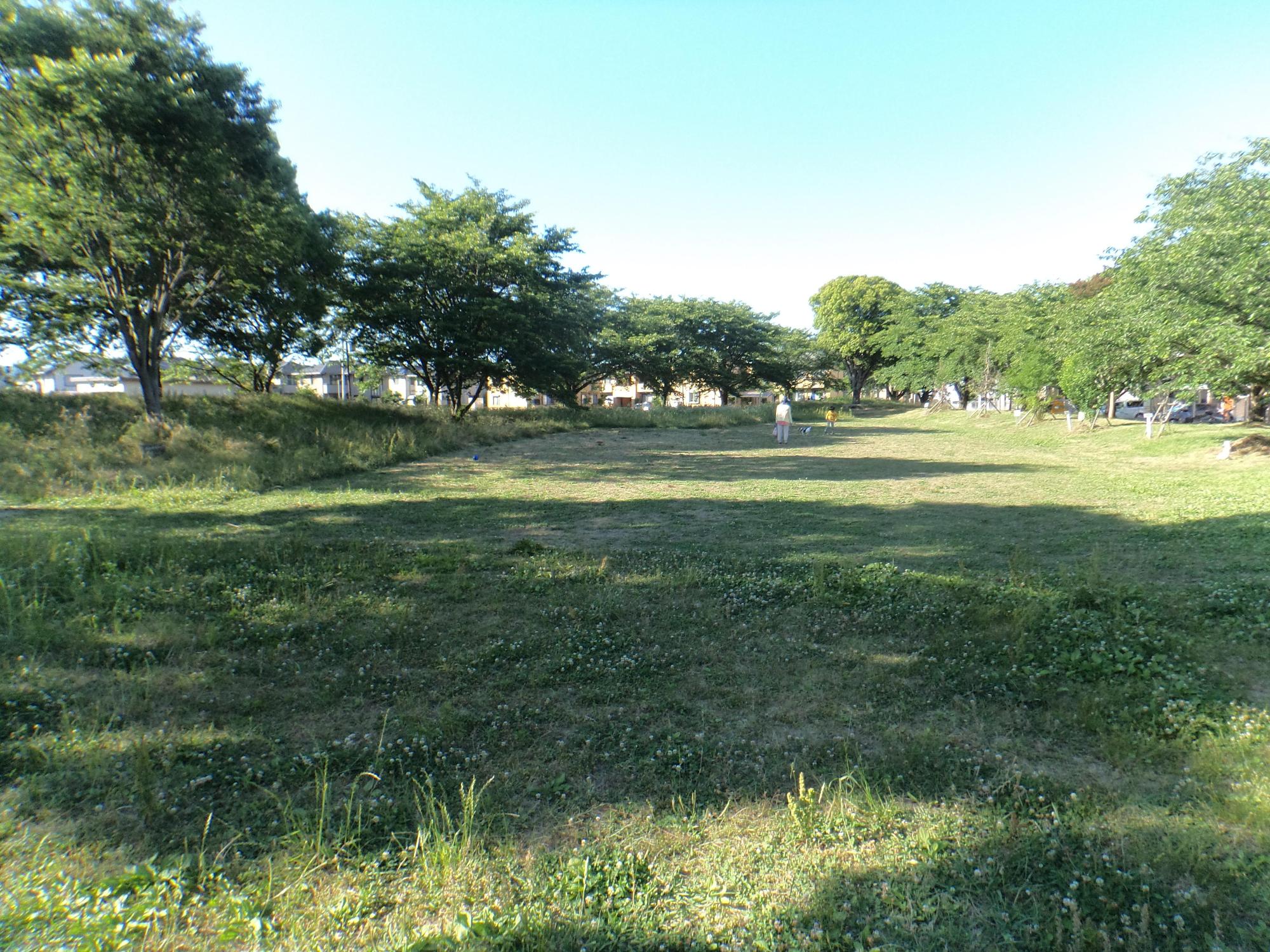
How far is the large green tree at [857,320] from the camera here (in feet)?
213

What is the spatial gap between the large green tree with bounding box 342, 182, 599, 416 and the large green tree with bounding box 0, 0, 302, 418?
7.28 m

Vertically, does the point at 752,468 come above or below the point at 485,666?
above

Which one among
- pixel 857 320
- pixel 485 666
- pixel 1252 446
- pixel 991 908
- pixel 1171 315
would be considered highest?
pixel 857 320

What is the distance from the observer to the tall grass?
12070 mm

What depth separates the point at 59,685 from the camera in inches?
176

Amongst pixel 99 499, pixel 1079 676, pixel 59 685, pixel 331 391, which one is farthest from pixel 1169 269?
pixel 331 391

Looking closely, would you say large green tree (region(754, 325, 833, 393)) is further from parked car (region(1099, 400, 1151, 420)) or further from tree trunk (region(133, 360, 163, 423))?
tree trunk (region(133, 360, 163, 423))

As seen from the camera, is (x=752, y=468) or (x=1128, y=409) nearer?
(x=752, y=468)

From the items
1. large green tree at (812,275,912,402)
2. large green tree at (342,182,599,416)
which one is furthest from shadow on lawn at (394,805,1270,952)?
large green tree at (812,275,912,402)

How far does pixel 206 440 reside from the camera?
15.4m

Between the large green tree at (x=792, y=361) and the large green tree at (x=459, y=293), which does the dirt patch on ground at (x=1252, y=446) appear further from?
the large green tree at (x=792, y=361)

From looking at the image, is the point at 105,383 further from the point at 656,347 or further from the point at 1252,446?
the point at 1252,446

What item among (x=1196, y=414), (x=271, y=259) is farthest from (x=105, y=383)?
(x=1196, y=414)

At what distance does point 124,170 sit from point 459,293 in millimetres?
12235
